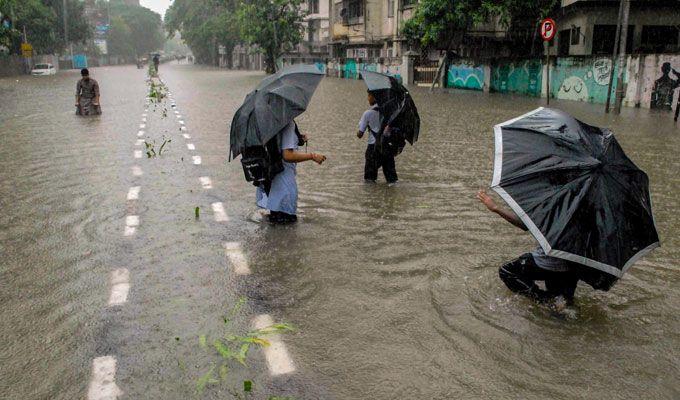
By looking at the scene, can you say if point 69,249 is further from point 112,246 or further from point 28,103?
point 28,103

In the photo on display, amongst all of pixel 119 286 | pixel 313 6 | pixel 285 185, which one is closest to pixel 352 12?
pixel 313 6

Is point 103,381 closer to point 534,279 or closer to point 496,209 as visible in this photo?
point 496,209

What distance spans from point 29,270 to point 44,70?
55.7 meters

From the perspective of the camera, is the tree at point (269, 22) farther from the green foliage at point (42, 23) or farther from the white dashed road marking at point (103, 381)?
the white dashed road marking at point (103, 381)

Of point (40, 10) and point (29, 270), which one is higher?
point (40, 10)

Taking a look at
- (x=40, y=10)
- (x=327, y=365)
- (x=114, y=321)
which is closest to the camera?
(x=327, y=365)

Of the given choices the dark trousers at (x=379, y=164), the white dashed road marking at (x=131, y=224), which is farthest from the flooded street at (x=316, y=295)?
the dark trousers at (x=379, y=164)

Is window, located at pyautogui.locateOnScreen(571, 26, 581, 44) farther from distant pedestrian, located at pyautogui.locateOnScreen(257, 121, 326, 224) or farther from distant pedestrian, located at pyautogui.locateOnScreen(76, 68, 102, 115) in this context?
distant pedestrian, located at pyautogui.locateOnScreen(257, 121, 326, 224)

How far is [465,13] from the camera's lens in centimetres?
2672

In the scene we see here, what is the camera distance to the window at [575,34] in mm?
25972

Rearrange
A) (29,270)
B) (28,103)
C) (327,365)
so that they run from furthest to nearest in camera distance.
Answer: (28,103), (29,270), (327,365)

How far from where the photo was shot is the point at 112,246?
5656 millimetres

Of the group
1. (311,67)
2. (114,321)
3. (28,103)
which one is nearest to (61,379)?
(114,321)

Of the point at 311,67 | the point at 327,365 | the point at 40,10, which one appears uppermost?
the point at 40,10
